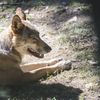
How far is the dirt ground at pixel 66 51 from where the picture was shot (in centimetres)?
536

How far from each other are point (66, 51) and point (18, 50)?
1.06 metres

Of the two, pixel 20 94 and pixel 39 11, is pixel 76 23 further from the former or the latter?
pixel 20 94

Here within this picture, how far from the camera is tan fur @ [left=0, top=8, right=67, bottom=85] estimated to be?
218 inches

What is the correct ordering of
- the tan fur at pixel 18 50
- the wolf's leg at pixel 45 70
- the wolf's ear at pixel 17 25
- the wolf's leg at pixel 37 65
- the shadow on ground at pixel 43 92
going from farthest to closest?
the wolf's leg at pixel 37 65 → the wolf's leg at pixel 45 70 → the tan fur at pixel 18 50 → the wolf's ear at pixel 17 25 → the shadow on ground at pixel 43 92

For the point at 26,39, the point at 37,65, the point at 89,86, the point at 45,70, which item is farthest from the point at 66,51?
the point at 89,86

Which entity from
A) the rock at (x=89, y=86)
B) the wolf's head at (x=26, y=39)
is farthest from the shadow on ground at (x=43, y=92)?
the wolf's head at (x=26, y=39)

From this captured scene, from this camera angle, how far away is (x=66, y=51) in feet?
21.3

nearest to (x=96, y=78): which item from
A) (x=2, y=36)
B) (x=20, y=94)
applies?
(x=20, y=94)

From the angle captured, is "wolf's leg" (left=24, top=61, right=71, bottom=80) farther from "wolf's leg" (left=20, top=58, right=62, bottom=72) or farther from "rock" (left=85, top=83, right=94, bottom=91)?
"rock" (left=85, top=83, right=94, bottom=91)

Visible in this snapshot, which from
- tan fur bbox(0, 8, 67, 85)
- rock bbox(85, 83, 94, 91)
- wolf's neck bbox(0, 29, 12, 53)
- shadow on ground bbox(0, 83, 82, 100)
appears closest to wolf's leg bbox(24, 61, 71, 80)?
tan fur bbox(0, 8, 67, 85)

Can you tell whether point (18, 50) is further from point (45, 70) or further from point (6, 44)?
point (45, 70)

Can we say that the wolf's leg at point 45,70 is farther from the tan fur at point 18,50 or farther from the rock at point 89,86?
the rock at point 89,86

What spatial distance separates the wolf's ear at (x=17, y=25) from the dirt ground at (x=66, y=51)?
740 millimetres

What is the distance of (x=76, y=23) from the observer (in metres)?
7.30
